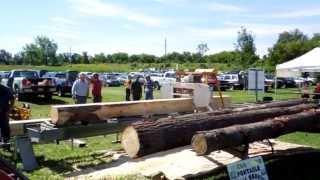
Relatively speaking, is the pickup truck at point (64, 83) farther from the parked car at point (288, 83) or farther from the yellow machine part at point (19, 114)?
the parked car at point (288, 83)

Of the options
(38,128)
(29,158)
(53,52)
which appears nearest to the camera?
(29,158)

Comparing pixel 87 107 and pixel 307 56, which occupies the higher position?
pixel 307 56

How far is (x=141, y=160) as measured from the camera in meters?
10.9

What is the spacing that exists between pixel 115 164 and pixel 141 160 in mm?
536

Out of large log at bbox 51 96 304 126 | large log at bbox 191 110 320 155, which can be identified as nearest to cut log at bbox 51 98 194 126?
large log at bbox 51 96 304 126

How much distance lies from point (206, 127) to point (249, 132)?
756 mm

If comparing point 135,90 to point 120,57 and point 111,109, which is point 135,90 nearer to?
point 111,109

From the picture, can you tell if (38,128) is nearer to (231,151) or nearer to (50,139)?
(50,139)

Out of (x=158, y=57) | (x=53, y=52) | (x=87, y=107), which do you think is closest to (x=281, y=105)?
(x=87, y=107)

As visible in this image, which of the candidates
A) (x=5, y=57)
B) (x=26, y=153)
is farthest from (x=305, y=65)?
(x=5, y=57)

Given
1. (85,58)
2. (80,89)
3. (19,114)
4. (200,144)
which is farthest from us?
(85,58)

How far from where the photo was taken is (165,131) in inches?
324

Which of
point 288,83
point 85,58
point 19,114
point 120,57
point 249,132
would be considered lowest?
point 288,83

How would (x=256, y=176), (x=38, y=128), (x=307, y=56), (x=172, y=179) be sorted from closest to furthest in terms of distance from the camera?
1. (x=256, y=176)
2. (x=172, y=179)
3. (x=38, y=128)
4. (x=307, y=56)
